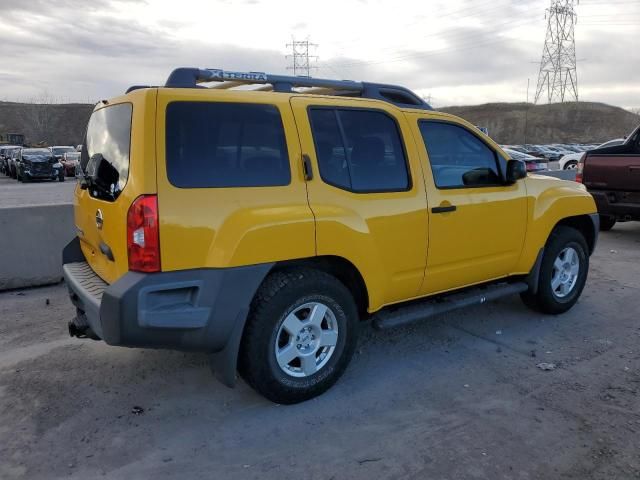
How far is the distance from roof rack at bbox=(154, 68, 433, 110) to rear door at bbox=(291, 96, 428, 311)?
8.8 inches

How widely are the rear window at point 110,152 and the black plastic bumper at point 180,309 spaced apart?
22.9 inches

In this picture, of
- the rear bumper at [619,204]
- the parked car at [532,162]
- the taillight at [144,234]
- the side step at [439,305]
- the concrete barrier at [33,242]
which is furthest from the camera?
the parked car at [532,162]

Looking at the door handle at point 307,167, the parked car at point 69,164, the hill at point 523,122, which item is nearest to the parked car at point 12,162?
the parked car at point 69,164

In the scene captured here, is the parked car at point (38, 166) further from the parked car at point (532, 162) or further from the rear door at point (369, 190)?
the rear door at point (369, 190)

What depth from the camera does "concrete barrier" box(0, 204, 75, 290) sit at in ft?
19.3

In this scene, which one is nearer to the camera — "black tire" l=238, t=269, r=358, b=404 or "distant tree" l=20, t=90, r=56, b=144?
"black tire" l=238, t=269, r=358, b=404

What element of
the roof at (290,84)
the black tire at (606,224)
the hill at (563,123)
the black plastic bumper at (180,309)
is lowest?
the black tire at (606,224)

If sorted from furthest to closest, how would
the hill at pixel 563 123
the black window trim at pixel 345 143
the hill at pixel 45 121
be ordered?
1. the hill at pixel 45 121
2. the hill at pixel 563 123
3. the black window trim at pixel 345 143

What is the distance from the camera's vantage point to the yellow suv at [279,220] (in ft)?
9.72

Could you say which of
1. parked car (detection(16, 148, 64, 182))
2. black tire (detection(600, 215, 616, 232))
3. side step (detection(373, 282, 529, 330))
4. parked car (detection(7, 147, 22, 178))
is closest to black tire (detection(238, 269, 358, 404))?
side step (detection(373, 282, 529, 330))

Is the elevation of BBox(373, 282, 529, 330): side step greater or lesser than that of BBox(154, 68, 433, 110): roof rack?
lesser

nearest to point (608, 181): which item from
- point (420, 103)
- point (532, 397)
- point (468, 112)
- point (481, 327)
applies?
point (481, 327)

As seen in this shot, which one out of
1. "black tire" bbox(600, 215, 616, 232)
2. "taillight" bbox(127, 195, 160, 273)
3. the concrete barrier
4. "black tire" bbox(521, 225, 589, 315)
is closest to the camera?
"taillight" bbox(127, 195, 160, 273)

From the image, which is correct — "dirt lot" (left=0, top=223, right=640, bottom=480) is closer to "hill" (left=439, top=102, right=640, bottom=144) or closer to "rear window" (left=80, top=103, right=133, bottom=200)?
"rear window" (left=80, top=103, right=133, bottom=200)
